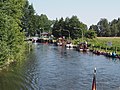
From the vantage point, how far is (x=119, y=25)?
627 feet

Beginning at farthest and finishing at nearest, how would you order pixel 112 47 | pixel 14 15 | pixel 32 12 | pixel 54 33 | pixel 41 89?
pixel 54 33
pixel 32 12
pixel 112 47
pixel 14 15
pixel 41 89

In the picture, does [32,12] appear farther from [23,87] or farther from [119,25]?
[23,87]

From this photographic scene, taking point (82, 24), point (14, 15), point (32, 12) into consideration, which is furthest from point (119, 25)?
point (14, 15)

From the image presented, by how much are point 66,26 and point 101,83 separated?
400 feet

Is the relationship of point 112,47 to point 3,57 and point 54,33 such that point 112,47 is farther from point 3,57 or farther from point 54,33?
point 54,33

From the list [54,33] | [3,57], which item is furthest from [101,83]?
[54,33]

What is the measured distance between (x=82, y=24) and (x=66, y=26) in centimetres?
828

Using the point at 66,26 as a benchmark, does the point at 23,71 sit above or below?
below

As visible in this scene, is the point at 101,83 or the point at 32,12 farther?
the point at 32,12

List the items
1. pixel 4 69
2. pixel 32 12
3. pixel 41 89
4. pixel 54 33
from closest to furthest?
pixel 41 89 < pixel 4 69 < pixel 32 12 < pixel 54 33

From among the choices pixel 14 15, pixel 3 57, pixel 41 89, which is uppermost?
pixel 14 15

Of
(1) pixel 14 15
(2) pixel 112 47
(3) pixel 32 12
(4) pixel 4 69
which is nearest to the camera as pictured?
(4) pixel 4 69

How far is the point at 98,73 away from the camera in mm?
53656

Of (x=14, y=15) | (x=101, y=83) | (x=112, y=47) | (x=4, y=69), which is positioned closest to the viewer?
(x=101, y=83)
